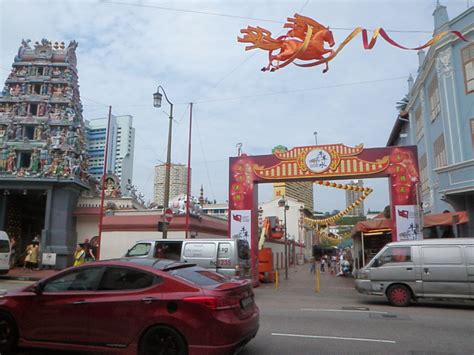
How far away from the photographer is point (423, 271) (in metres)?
12.4

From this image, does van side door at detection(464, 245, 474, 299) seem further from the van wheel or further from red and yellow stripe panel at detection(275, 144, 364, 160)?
red and yellow stripe panel at detection(275, 144, 364, 160)

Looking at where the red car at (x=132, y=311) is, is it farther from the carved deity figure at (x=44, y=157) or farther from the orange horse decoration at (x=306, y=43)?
the carved deity figure at (x=44, y=157)

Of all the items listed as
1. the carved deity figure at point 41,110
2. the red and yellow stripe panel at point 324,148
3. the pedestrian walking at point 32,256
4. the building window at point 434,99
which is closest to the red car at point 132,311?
the red and yellow stripe panel at point 324,148

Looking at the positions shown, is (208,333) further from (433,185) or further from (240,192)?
(433,185)

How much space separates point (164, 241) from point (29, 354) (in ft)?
26.3

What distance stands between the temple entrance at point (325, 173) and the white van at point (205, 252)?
6319 millimetres

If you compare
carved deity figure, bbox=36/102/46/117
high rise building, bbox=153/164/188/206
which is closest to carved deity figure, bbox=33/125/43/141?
carved deity figure, bbox=36/102/46/117

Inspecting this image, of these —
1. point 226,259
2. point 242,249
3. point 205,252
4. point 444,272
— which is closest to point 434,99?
point 444,272

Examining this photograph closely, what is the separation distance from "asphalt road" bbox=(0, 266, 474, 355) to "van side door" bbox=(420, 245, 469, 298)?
535 mm

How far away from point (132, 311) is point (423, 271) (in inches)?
389

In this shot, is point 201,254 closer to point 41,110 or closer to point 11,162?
point 11,162

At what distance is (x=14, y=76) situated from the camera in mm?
32000

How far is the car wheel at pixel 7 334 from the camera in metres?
6.18

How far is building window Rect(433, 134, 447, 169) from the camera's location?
2055 cm
